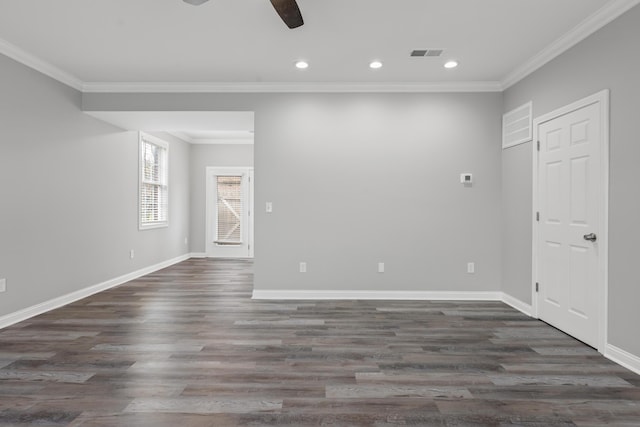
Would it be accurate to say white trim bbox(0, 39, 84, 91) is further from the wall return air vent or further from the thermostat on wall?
the wall return air vent

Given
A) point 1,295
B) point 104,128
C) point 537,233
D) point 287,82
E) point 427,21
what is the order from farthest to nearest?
point 104,128
point 287,82
point 537,233
point 1,295
point 427,21

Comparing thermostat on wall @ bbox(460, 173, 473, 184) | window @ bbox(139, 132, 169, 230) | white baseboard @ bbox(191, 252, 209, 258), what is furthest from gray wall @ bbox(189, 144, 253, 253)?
thermostat on wall @ bbox(460, 173, 473, 184)

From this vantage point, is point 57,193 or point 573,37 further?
point 57,193

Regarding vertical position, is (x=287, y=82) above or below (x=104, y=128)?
above

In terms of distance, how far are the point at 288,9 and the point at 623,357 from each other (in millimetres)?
3407

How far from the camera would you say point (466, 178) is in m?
4.66

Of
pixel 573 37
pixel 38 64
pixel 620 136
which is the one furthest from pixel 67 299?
pixel 573 37

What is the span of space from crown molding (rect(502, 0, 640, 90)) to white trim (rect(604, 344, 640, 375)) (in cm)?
254

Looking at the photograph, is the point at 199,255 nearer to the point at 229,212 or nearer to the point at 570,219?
the point at 229,212

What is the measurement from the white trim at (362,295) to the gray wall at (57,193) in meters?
2.31

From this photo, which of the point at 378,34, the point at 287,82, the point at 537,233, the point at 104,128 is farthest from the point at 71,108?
the point at 537,233

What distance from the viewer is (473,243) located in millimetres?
4684

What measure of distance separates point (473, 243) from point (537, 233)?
0.88m

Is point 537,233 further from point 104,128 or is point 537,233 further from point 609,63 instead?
point 104,128
